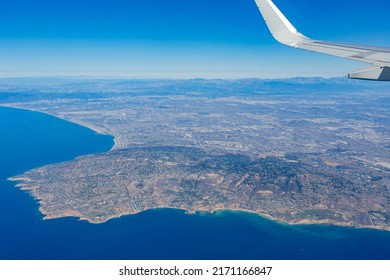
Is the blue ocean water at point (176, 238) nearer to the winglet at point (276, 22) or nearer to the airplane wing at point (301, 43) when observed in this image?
the airplane wing at point (301, 43)

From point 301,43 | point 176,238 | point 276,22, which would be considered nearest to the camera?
point 276,22

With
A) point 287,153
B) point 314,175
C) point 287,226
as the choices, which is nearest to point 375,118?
point 287,153

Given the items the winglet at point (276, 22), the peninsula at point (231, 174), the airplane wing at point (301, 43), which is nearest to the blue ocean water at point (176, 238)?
the peninsula at point (231, 174)

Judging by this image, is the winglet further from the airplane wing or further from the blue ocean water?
the blue ocean water

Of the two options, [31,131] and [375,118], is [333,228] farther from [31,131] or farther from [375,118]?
[375,118]

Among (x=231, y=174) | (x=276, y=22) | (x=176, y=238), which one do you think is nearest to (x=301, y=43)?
(x=276, y=22)

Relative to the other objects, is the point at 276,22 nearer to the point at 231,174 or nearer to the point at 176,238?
the point at 176,238
